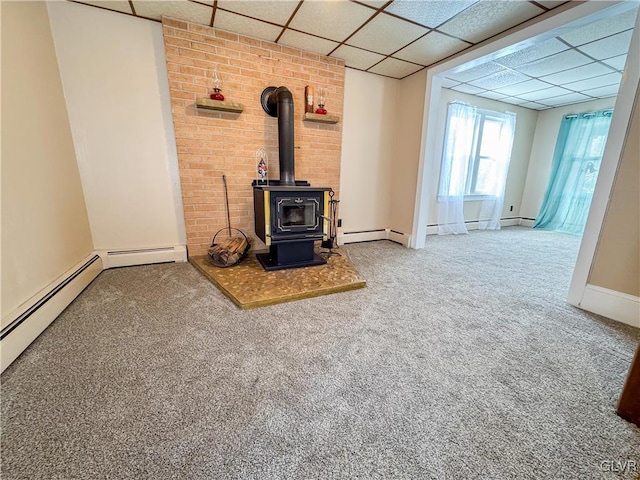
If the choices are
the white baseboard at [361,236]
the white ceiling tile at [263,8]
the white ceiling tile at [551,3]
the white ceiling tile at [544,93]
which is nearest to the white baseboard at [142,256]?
the white baseboard at [361,236]

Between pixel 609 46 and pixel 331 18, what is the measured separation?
292 centimetres

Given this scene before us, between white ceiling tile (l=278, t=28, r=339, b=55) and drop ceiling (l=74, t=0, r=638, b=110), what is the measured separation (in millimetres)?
10

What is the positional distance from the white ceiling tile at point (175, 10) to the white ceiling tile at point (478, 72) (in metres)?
2.66

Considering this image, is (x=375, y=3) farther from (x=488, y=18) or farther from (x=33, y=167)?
(x=33, y=167)

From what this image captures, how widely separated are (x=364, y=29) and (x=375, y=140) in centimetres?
141

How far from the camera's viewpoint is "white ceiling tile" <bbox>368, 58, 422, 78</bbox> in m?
3.05

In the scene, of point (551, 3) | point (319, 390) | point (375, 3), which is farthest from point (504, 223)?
point (319, 390)

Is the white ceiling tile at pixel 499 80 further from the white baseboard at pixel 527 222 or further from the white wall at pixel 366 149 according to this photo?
the white baseboard at pixel 527 222

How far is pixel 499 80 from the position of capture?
143 inches

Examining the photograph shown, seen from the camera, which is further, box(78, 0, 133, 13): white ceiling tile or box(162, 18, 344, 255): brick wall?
box(162, 18, 344, 255): brick wall

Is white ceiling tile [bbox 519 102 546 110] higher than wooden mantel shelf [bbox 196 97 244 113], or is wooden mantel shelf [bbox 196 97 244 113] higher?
white ceiling tile [bbox 519 102 546 110]

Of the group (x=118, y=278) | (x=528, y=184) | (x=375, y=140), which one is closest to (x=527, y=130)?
(x=528, y=184)

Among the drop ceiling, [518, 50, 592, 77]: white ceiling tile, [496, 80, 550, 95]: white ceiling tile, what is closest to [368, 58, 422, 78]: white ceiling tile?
the drop ceiling

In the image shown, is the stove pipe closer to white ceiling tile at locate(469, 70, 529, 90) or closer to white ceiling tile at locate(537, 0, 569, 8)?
white ceiling tile at locate(537, 0, 569, 8)
